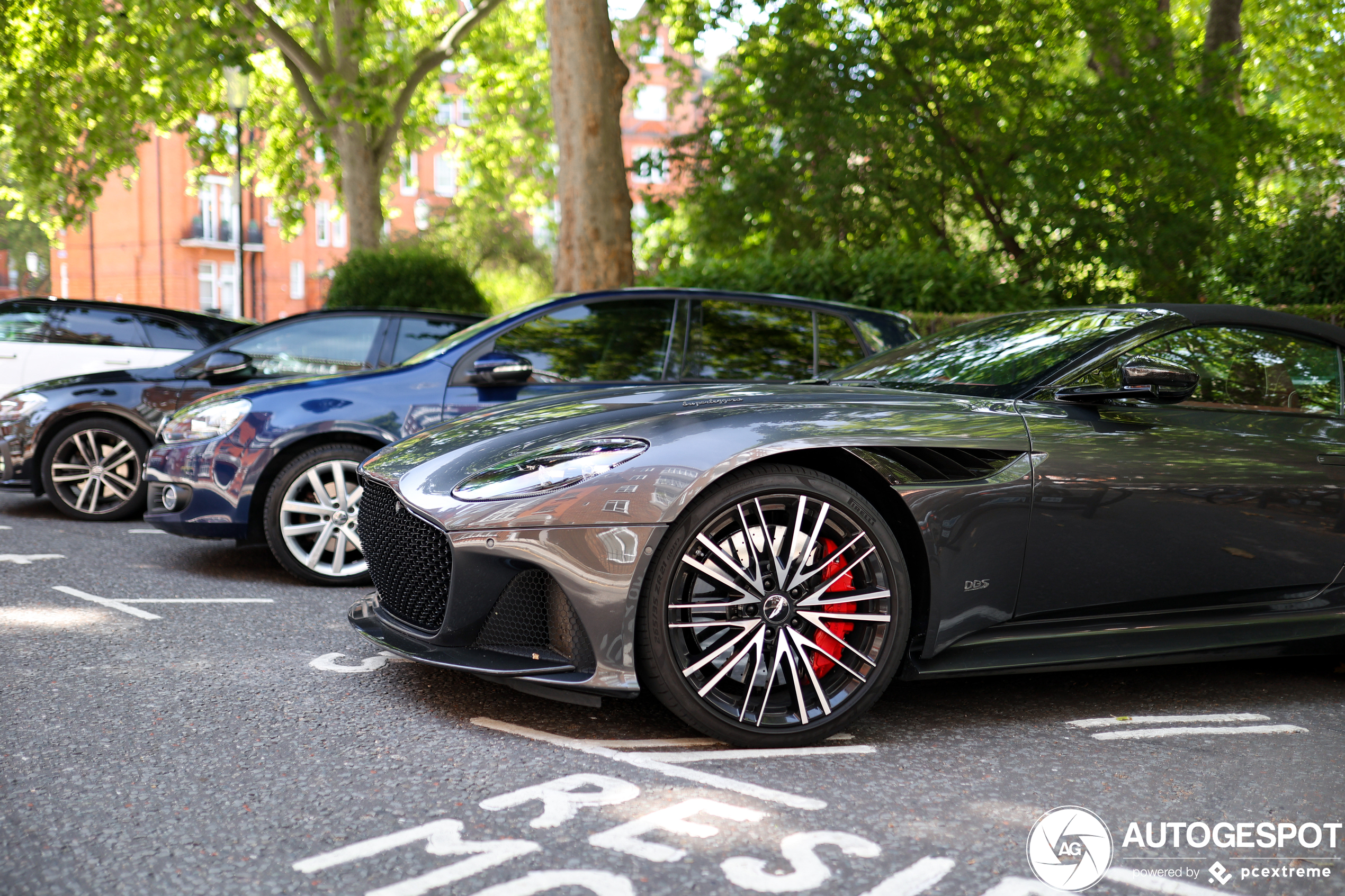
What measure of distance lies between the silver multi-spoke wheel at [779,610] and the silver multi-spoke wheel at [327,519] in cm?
280

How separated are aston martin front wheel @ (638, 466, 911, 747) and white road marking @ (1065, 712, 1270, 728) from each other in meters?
0.76

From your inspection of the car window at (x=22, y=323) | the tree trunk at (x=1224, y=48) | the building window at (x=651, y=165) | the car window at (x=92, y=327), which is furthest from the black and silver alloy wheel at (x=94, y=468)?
the tree trunk at (x=1224, y=48)

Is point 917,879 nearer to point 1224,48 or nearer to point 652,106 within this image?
point 1224,48

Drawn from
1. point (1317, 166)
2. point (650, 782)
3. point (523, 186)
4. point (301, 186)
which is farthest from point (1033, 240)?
point (523, 186)

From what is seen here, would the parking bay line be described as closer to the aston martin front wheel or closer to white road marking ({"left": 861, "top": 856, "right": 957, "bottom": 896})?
the aston martin front wheel

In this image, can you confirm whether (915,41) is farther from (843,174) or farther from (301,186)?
(301,186)

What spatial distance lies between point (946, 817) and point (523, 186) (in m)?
31.4

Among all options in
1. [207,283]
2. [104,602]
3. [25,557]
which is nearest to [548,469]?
[104,602]

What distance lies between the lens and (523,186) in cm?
3272

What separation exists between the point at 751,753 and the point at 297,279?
52.1 metres

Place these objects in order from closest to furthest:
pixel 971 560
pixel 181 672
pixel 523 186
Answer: pixel 971 560
pixel 181 672
pixel 523 186

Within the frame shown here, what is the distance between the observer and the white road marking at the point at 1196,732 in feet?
11.5

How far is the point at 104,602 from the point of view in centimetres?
500

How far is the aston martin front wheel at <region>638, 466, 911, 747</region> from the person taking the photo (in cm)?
317
